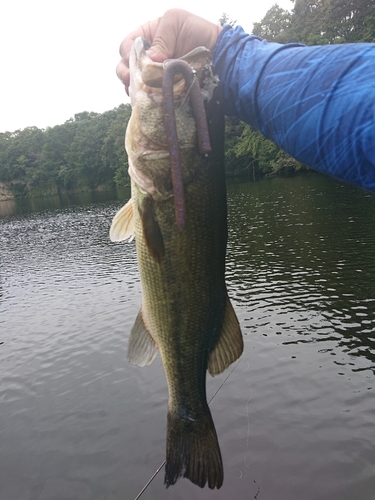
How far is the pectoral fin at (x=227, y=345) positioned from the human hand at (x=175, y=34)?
1.43 metres

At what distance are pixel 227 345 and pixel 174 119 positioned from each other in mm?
1377

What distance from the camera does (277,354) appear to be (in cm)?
1145

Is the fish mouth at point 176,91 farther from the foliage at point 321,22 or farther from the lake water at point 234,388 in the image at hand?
the foliage at point 321,22

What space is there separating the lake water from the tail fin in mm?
5876

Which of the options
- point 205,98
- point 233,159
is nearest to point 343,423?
point 205,98

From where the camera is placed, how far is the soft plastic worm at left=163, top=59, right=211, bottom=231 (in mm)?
1816

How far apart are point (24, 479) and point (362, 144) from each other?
9.77 meters

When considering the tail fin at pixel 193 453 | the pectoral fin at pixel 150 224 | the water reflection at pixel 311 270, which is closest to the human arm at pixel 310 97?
the pectoral fin at pixel 150 224

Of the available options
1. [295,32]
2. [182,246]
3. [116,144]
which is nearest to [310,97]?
[182,246]

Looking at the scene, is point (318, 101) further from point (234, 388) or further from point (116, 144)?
point (116, 144)

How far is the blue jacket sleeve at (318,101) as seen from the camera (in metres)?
1.32

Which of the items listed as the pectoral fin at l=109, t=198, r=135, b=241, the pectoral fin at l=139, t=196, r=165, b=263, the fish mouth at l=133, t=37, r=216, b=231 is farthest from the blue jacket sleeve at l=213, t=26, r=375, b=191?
the pectoral fin at l=109, t=198, r=135, b=241

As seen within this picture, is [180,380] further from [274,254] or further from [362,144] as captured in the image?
[274,254]

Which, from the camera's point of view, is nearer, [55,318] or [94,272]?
[55,318]
